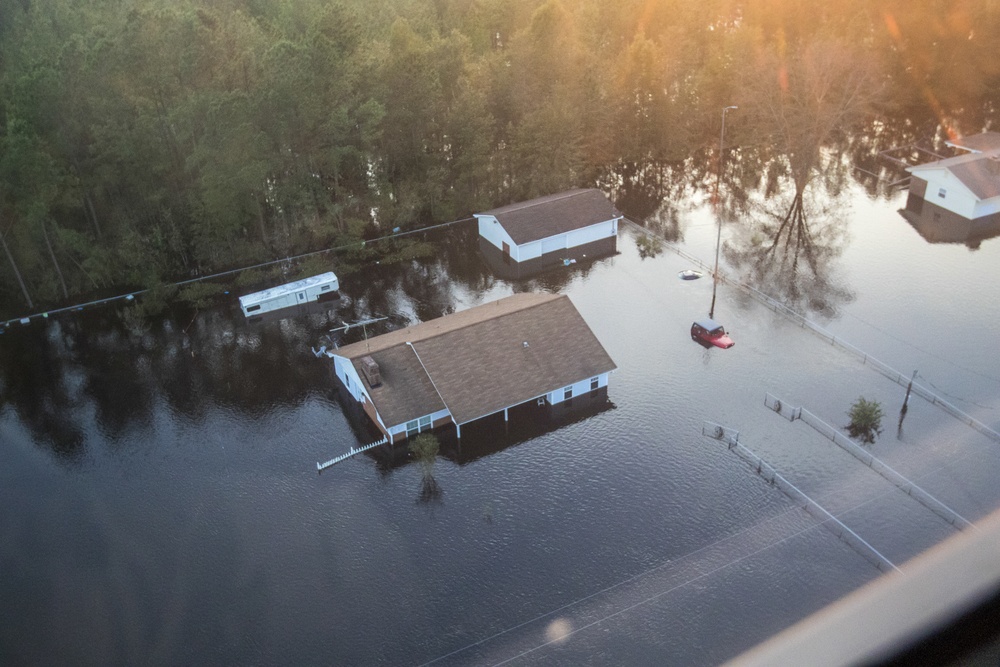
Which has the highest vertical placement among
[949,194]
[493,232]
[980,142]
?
[980,142]

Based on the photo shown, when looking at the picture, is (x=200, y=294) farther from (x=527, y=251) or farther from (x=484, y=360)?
(x=484, y=360)

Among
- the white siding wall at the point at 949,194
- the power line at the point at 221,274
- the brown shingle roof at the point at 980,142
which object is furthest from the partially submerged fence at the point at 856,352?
the brown shingle roof at the point at 980,142

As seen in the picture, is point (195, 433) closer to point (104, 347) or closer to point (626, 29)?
point (104, 347)

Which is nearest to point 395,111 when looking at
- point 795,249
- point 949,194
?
point 795,249

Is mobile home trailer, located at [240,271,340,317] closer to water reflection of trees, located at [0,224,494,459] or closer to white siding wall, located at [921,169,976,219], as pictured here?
water reflection of trees, located at [0,224,494,459]

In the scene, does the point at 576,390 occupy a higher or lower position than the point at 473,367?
lower

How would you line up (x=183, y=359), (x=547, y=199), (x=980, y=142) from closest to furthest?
(x=183, y=359), (x=547, y=199), (x=980, y=142)
